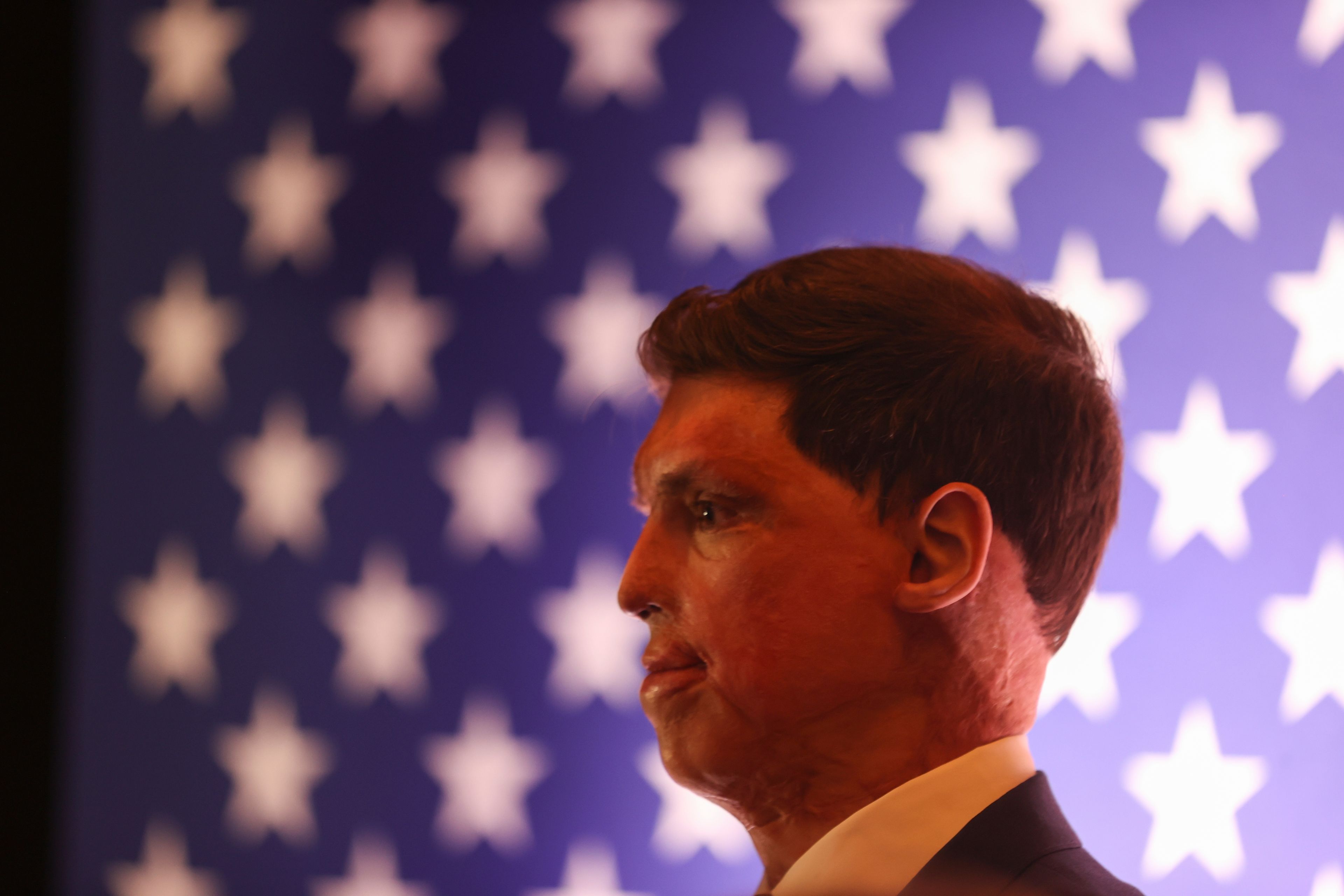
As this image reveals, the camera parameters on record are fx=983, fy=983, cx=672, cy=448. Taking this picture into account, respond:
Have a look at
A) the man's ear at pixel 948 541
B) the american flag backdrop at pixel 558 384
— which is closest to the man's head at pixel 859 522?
the man's ear at pixel 948 541

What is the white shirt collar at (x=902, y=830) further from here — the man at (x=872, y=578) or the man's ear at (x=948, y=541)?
the man's ear at (x=948, y=541)

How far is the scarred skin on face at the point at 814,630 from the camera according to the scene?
3.16 feet

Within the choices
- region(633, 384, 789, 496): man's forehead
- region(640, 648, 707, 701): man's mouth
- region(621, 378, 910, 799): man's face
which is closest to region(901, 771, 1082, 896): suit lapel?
region(621, 378, 910, 799): man's face

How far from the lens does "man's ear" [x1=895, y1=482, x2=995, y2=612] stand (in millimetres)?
963

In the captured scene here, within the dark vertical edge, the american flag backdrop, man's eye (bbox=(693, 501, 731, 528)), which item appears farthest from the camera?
the dark vertical edge

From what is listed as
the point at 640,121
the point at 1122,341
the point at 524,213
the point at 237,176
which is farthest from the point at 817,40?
the point at 237,176

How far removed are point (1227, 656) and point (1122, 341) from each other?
503 mm

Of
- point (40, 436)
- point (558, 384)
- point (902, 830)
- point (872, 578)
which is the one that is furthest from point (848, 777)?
point (40, 436)

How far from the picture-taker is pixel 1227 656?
4.87 feet

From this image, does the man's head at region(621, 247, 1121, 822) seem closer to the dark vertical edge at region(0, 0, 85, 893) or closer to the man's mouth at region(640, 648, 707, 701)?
the man's mouth at region(640, 648, 707, 701)

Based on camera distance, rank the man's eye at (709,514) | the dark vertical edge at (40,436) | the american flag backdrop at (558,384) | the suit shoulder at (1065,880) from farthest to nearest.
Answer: the dark vertical edge at (40,436) → the american flag backdrop at (558,384) → the man's eye at (709,514) → the suit shoulder at (1065,880)

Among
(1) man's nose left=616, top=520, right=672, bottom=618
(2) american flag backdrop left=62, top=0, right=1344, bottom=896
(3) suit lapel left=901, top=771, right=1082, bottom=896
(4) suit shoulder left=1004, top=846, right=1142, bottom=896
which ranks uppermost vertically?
(2) american flag backdrop left=62, top=0, right=1344, bottom=896

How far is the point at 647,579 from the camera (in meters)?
1.03

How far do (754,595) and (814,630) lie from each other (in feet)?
0.22
